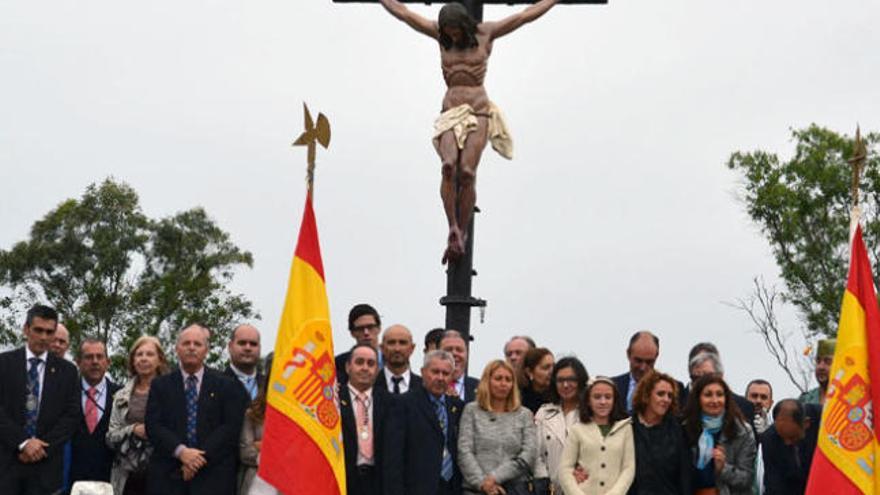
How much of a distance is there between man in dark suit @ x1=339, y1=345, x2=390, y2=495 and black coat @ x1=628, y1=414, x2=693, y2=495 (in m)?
1.62

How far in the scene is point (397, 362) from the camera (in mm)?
11758

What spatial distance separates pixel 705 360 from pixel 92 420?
4.20 m

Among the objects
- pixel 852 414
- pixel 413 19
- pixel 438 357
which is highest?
pixel 413 19

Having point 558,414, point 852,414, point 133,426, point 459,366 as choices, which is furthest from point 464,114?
point 852,414

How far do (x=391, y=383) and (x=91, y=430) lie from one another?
2.12m

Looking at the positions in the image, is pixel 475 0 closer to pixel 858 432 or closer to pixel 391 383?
pixel 391 383

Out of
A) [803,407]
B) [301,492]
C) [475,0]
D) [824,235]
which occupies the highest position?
[824,235]

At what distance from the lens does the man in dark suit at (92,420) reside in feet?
39.8

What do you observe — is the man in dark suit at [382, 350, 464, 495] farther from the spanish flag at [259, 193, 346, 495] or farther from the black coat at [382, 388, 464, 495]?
the spanish flag at [259, 193, 346, 495]

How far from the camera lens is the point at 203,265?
38.4 meters

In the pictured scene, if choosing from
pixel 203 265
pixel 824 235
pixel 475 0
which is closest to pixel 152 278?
pixel 203 265

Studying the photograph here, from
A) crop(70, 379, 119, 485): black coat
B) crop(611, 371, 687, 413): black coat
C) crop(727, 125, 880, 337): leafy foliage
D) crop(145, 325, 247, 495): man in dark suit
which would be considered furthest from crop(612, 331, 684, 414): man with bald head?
crop(727, 125, 880, 337): leafy foliage

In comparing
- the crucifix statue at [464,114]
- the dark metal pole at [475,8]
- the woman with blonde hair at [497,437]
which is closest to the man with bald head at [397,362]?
the woman with blonde hair at [497,437]

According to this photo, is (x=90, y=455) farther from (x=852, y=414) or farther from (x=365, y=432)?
(x=852, y=414)
